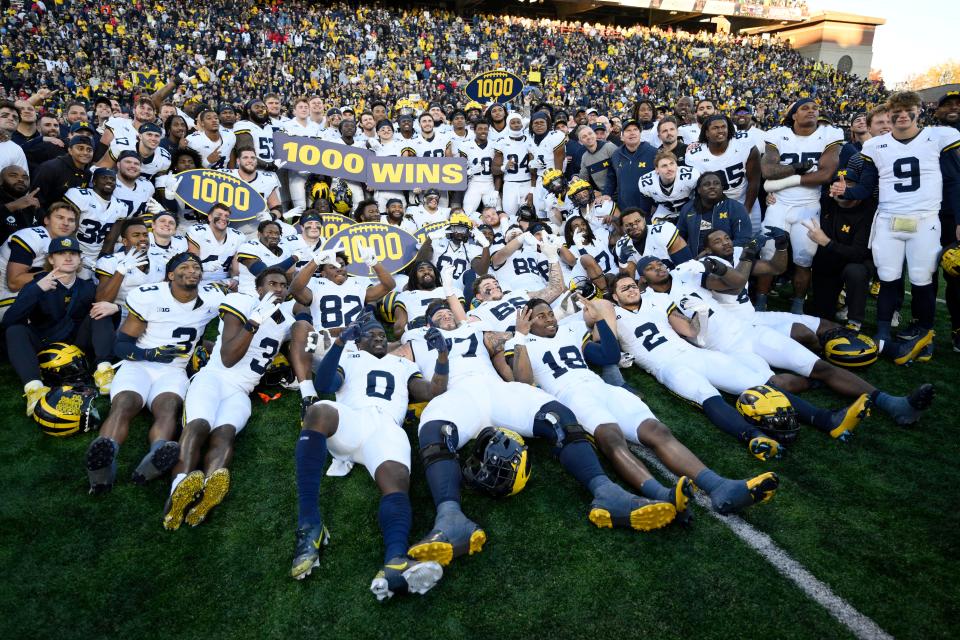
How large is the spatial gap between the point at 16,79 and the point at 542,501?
19.6 m

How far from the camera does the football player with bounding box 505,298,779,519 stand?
3.35m

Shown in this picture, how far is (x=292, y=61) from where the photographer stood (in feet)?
71.4

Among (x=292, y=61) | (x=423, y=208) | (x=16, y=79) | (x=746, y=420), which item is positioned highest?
(x=292, y=61)

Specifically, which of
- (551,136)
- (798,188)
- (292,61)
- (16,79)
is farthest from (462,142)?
(292,61)

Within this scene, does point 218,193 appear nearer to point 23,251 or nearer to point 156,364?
point 23,251

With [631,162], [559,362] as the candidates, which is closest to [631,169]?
[631,162]

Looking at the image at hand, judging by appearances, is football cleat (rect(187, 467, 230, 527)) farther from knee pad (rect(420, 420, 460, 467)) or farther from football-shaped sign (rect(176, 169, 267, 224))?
football-shaped sign (rect(176, 169, 267, 224))

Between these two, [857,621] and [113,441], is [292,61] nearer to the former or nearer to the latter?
[113,441]

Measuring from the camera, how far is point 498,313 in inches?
217

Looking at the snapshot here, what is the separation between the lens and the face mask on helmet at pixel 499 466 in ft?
11.9

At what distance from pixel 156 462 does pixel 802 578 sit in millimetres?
4011

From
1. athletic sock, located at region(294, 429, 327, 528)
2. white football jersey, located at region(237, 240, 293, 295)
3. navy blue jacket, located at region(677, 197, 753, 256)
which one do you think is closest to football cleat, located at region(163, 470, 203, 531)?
athletic sock, located at region(294, 429, 327, 528)

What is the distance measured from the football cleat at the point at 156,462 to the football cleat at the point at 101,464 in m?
0.23

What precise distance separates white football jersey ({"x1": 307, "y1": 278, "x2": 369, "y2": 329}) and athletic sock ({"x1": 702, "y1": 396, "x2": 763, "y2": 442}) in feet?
11.0
